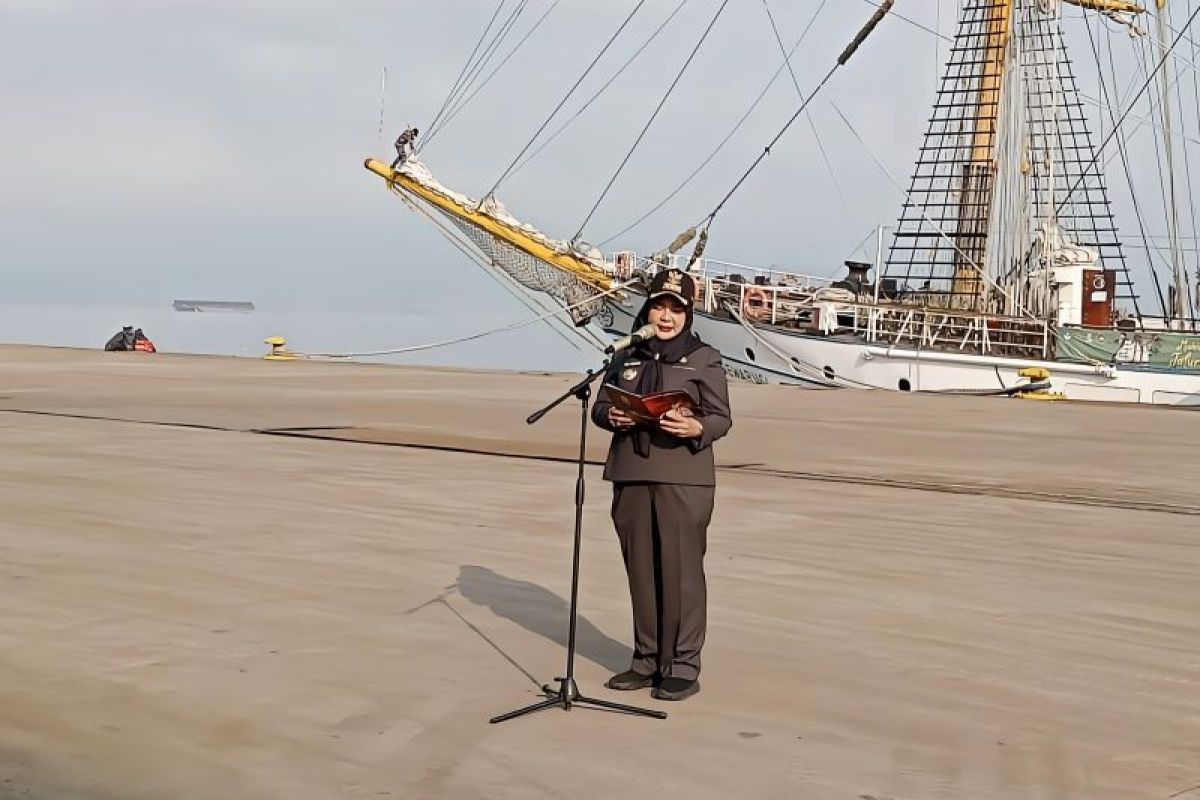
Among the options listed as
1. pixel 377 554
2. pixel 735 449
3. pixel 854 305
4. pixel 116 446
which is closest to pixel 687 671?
pixel 377 554

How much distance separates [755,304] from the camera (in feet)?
121

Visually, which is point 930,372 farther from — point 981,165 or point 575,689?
point 575,689

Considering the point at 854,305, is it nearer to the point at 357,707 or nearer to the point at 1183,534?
the point at 1183,534

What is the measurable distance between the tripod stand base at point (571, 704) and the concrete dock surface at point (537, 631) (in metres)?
0.03

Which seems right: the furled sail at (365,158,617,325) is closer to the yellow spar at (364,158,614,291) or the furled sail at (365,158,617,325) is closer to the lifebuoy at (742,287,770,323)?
the yellow spar at (364,158,614,291)

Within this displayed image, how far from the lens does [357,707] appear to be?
5234 mm

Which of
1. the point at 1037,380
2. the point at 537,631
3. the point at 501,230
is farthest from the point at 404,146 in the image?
the point at 537,631

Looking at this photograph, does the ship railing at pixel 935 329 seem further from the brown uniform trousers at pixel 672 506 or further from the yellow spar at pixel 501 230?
the brown uniform trousers at pixel 672 506

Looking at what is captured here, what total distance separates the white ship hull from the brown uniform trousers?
28.7 meters

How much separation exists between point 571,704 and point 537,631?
4.42 feet

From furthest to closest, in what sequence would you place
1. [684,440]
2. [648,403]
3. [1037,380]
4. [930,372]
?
[930,372] → [1037,380] → [684,440] → [648,403]

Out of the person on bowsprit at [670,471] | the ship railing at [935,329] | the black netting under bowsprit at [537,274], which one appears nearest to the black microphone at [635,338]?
the person on bowsprit at [670,471]

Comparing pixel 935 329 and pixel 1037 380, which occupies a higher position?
pixel 935 329

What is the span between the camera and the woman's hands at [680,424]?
16.9 feet
